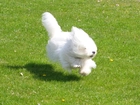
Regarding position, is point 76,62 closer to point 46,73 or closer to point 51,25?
point 46,73

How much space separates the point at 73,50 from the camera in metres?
10.4

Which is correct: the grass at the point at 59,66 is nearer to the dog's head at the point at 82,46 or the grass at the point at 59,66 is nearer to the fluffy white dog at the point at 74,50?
the fluffy white dog at the point at 74,50

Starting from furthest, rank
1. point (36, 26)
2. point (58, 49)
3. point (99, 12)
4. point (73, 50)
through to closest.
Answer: point (99, 12) < point (36, 26) < point (58, 49) < point (73, 50)

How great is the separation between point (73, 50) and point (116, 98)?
1402 mm

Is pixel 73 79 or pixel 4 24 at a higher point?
pixel 73 79

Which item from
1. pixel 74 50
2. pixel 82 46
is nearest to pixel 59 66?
pixel 74 50

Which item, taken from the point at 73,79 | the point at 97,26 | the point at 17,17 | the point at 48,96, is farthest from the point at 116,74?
the point at 17,17

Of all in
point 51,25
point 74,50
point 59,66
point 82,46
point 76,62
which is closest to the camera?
point 82,46

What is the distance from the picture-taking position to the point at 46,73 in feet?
37.4

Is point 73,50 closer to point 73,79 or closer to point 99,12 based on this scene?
point 73,79

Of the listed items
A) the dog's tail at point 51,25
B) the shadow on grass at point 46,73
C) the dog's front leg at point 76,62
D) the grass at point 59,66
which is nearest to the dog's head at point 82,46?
the dog's front leg at point 76,62

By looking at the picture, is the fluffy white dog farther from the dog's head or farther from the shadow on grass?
the shadow on grass

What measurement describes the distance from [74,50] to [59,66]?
65.6 inches

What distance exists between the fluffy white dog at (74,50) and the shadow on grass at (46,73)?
0.26 metres
